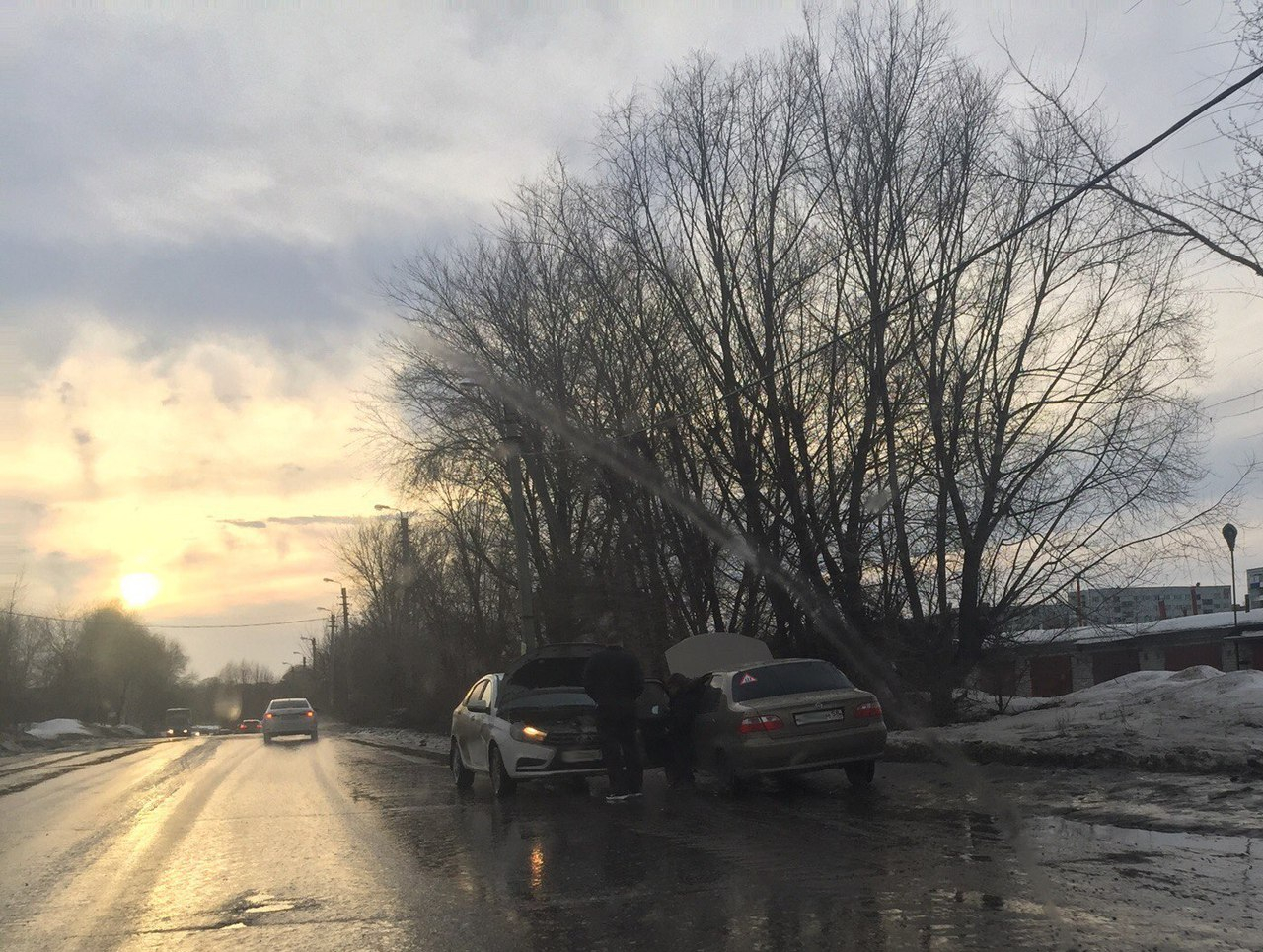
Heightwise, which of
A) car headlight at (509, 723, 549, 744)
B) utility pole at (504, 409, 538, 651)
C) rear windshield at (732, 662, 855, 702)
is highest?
utility pole at (504, 409, 538, 651)

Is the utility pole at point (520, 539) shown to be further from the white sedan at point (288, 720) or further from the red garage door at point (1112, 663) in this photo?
the red garage door at point (1112, 663)

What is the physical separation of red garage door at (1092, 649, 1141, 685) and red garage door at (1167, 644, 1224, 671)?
130cm

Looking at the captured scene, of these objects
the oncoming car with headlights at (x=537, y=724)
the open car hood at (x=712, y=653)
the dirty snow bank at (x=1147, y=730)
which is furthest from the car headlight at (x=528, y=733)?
the open car hood at (x=712, y=653)

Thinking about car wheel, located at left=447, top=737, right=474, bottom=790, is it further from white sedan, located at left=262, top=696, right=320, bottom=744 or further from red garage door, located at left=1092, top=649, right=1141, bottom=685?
red garage door, located at left=1092, top=649, right=1141, bottom=685

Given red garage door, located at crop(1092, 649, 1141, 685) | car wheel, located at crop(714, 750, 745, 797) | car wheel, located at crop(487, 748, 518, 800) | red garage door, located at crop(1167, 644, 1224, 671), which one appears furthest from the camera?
red garage door, located at crop(1092, 649, 1141, 685)

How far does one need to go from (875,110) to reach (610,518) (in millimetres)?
10926

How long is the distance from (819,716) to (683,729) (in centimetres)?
220

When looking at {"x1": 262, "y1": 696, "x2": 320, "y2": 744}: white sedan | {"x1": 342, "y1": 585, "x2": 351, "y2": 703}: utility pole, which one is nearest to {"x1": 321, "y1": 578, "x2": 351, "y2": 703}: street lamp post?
{"x1": 342, "y1": 585, "x2": 351, "y2": 703}: utility pole

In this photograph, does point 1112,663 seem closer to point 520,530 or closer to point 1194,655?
point 1194,655

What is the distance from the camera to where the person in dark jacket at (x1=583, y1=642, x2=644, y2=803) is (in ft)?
40.9

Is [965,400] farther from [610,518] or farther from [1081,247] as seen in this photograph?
[610,518]

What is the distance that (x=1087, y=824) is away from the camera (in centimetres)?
879

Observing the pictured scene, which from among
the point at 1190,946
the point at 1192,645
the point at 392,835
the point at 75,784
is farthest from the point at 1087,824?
the point at 1192,645

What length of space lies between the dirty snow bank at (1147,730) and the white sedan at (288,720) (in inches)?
1092
